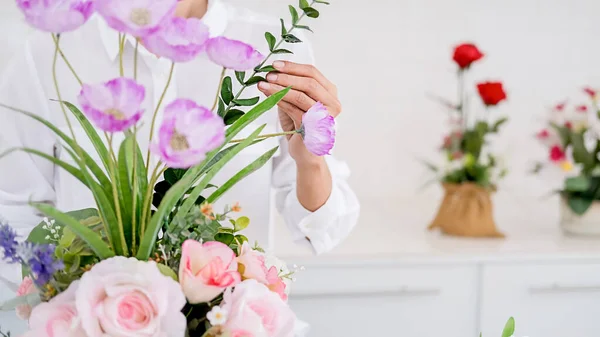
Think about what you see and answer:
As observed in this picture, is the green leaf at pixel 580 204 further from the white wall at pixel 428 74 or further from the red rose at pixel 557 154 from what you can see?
the white wall at pixel 428 74

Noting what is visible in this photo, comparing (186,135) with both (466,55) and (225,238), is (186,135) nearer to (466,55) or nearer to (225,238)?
(225,238)

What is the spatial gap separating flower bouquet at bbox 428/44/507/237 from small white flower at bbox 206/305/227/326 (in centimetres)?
148

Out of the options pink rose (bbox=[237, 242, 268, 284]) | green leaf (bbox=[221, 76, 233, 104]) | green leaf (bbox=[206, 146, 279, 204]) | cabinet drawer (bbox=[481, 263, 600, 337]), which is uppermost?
green leaf (bbox=[221, 76, 233, 104])

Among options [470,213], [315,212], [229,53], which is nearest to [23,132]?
[315,212]

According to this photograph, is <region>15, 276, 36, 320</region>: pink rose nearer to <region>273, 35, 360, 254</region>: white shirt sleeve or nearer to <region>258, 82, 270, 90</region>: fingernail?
<region>258, 82, 270, 90</region>: fingernail

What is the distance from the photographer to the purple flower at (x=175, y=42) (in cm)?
42

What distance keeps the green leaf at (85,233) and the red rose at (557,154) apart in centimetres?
161

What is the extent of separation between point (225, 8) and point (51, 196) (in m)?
0.47

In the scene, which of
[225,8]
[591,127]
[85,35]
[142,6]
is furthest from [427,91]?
[142,6]

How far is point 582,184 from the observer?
1815 mm

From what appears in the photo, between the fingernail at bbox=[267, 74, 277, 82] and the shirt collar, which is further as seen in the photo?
the shirt collar

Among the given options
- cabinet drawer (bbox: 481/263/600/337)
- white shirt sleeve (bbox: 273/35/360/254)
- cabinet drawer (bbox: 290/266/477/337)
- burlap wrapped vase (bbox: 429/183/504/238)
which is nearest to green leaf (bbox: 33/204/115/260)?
white shirt sleeve (bbox: 273/35/360/254)

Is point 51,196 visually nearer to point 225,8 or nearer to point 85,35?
point 85,35

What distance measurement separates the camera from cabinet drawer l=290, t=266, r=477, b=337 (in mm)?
1614
